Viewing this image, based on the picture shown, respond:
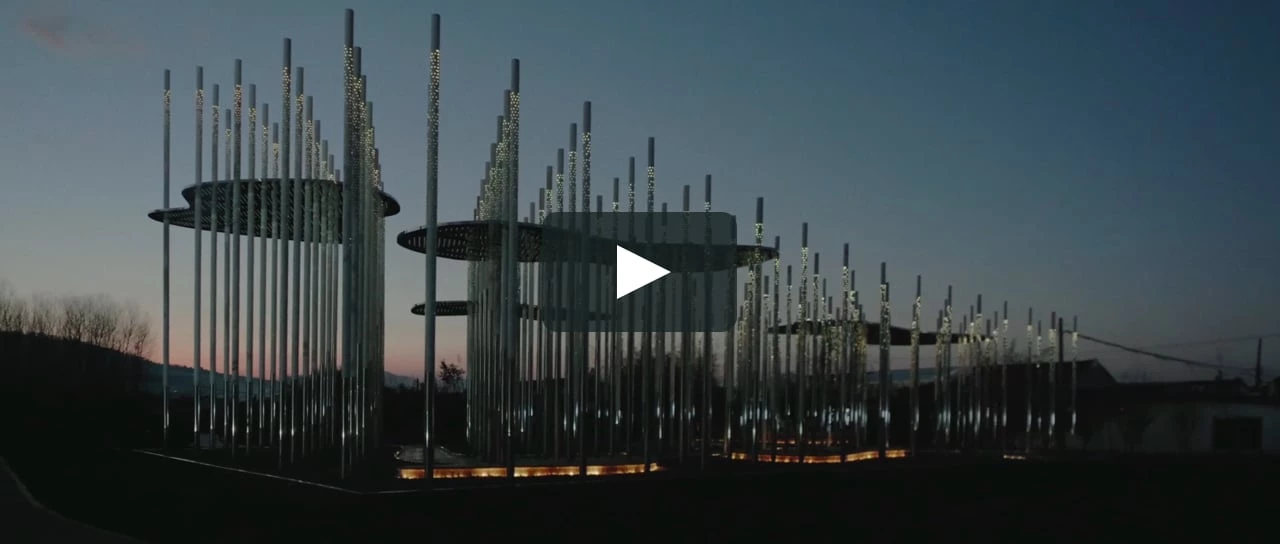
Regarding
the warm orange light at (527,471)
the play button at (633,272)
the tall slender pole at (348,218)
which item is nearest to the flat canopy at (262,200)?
the tall slender pole at (348,218)

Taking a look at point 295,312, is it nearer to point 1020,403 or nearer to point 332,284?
point 332,284

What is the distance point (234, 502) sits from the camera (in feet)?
46.4

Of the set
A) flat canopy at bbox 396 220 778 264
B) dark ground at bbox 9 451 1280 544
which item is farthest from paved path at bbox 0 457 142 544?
flat canopy at bbox 396 220 778 264

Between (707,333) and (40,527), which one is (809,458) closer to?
(707,333)

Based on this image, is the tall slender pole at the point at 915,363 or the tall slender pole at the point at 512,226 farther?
the tall slender pole at the point at 915,363

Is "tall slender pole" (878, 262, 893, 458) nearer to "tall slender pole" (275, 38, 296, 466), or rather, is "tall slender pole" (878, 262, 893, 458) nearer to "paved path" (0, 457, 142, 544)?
"tall slender pole" (275, 38, 296, 466)

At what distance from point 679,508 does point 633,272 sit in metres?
7.96

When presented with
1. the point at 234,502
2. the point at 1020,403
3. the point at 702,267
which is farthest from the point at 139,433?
the point at 1020,403

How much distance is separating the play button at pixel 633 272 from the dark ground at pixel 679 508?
4.56m

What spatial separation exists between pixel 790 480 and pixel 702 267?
627cm

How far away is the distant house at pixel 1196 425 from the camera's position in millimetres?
44969

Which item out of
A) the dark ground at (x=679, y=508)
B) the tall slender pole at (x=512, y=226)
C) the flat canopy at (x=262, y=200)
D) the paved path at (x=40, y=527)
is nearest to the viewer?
the paved path at (x=40, y=527)

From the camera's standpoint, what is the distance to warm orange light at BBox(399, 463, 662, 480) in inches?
664
